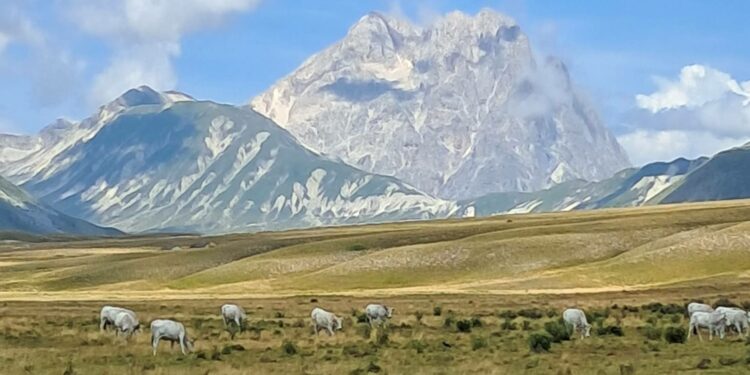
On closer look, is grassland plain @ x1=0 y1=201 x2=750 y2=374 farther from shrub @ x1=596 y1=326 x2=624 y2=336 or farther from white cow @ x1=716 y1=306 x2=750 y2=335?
white cow @ x1=716 y1=306 x2=750 y2=335

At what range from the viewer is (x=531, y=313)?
2571 inches

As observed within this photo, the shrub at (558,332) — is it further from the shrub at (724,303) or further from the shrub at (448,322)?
the shrub at (724,303)

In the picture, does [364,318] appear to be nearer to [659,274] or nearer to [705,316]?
[705,316]

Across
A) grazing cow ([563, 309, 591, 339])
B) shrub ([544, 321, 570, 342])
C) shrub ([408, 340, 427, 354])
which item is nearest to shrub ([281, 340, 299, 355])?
shrub ([408, 340, 427, 354])

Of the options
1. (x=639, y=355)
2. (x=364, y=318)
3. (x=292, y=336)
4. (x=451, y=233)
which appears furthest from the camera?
(x=451, y=233)

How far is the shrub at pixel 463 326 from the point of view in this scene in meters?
54.5

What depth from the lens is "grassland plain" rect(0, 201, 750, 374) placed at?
40.0 m

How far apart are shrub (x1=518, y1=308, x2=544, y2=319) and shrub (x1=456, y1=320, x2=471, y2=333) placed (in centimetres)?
844

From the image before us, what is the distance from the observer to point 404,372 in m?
Answer: 36.3

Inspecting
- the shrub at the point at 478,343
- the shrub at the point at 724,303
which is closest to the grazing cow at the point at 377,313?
the shrub at the point at 478,343

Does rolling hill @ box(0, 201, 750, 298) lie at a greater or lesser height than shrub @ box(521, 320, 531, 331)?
greater

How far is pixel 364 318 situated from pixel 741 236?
76221 millimetres

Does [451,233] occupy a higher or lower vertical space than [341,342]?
higher

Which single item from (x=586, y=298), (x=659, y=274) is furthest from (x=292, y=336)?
(x=659, y=274)
